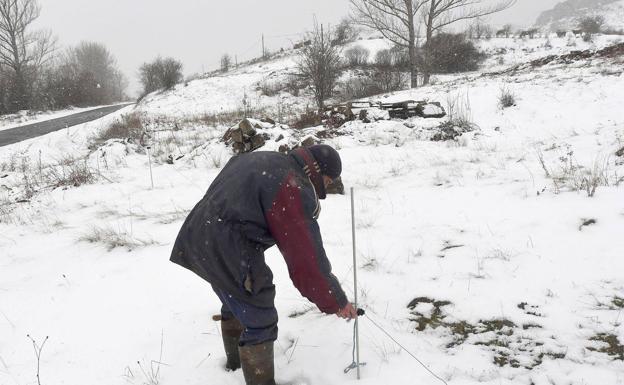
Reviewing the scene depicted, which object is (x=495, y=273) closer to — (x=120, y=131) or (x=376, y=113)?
(x=376, y=113)

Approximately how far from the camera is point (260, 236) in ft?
5.87

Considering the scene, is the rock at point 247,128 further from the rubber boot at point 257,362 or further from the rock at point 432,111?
the rubber boot at point 257,362

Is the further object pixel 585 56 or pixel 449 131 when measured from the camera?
pixel 585 56

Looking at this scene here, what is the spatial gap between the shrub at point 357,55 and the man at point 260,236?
76.0 feet

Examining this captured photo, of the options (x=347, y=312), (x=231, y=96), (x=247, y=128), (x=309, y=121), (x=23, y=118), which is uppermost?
(x=231, y=96)

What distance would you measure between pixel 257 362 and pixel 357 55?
26487 mm

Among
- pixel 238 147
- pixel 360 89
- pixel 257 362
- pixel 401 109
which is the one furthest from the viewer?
pixel 360 89

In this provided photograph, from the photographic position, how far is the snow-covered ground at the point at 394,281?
2270mm

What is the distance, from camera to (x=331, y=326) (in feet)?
8.55

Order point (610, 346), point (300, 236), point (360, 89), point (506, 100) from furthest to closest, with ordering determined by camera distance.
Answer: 1. point (360, 89)
2. point (506, 100)
3. point (610, 346)
4. point (300, 236)

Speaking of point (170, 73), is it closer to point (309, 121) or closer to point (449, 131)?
point (309, 121)

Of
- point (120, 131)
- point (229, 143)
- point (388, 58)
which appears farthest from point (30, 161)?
point (388, 58)

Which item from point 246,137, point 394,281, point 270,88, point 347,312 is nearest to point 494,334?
point 394,281

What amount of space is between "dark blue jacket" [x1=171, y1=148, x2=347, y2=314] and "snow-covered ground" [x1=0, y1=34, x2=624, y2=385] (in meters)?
0.77
